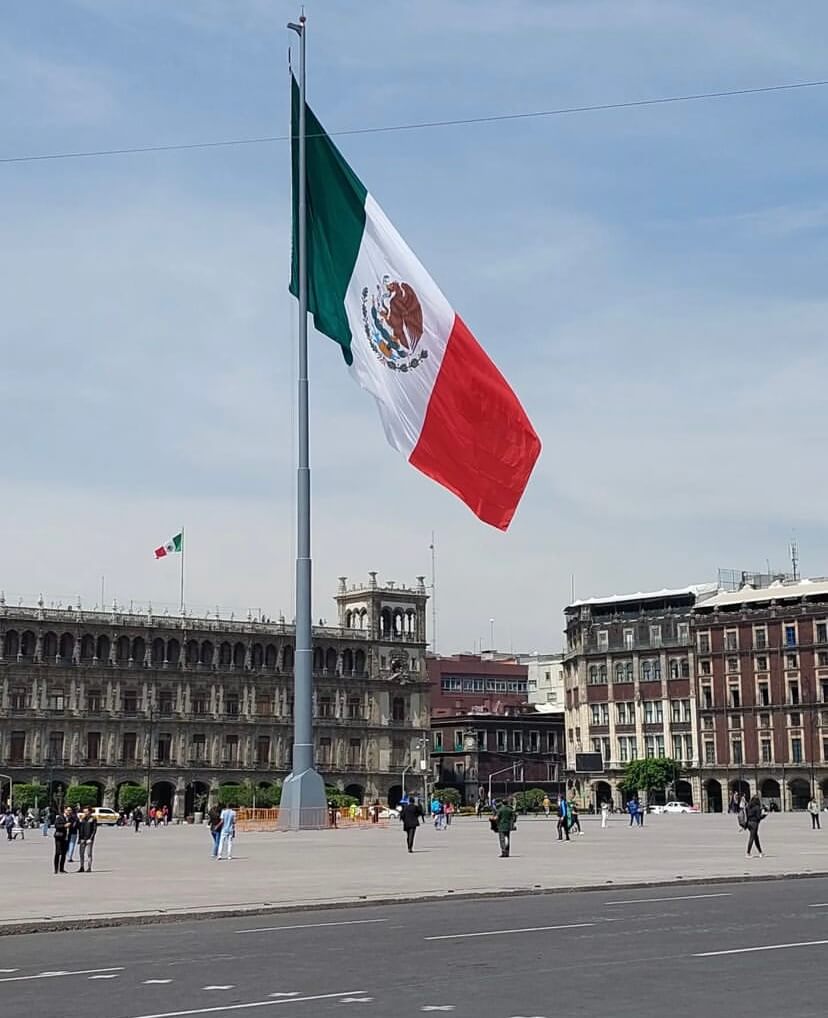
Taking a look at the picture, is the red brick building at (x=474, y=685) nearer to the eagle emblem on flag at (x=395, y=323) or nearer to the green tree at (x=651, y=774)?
the green tree at (x=651, y=774)

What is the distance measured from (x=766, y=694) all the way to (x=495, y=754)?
30.7 metres

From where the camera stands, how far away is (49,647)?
120 m

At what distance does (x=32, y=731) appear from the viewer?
118250 mm

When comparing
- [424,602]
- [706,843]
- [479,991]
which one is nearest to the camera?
[479,991]

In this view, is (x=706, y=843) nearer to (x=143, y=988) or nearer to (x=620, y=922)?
(x=620, y=922)

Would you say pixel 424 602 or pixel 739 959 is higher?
pixel 424 602

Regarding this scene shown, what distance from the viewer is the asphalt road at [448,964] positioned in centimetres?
1209

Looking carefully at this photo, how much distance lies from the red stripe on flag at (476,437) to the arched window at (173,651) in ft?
308

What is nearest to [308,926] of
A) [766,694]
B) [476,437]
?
[476,437]

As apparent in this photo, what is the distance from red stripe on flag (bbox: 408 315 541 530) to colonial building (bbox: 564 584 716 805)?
95356 millimetres

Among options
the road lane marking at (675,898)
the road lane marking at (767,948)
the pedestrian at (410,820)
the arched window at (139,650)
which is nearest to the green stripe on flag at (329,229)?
the pedestrian at (410,820)

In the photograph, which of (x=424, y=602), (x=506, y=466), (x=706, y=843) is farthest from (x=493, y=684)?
(x=506, y=466)

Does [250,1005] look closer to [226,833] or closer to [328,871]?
[328,871]

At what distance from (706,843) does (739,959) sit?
3363 cm
